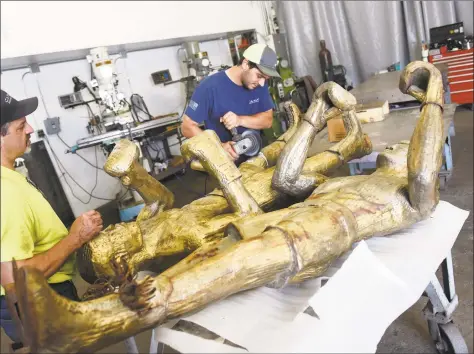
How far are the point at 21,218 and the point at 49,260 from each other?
231 millimetres

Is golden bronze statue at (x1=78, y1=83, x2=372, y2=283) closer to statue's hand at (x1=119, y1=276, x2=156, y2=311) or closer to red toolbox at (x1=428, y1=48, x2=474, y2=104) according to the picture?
statue's hand at (x1=119, y1=276, x2=156, y2=311)

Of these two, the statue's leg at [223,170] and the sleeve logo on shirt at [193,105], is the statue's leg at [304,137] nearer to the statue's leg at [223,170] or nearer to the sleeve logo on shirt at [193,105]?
the statue's leg at [223,170]

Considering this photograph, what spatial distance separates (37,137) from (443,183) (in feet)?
10.2

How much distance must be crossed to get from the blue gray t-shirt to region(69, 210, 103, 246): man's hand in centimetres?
125

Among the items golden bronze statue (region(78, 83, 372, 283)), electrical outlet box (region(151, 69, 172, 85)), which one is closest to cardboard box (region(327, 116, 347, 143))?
golden bronze statue (region(78, 83, 372, 283))

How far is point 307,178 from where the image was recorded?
159cm

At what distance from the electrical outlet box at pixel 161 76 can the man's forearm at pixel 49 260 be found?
425 centimetres

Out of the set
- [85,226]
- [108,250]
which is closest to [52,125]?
[108,250]

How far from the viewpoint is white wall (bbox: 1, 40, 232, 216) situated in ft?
11.1

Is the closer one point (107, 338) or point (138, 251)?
point (107, 338)

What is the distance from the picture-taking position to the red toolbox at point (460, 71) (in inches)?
196

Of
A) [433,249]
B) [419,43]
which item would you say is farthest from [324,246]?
[419,43]

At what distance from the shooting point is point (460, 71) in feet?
16.7

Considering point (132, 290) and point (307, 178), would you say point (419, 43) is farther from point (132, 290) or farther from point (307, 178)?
point (132, 290)
